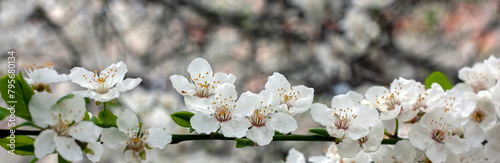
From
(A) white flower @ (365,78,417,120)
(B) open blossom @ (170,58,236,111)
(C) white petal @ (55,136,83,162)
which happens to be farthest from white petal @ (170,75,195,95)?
(A) white flower @ (365,78,417,120)

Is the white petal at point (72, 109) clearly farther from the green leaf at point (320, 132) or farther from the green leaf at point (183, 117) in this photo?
the green leaf at point (320, 132)

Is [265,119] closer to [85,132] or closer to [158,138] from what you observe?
[158,138]

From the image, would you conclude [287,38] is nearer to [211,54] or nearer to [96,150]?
[211,54]

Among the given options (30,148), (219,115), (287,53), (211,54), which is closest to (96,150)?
(30,148)

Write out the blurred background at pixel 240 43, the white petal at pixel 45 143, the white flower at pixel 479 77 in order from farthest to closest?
the blurred background at pixel 240 43
the white flower at pixel 479 77
the white petal at pixel 45 143

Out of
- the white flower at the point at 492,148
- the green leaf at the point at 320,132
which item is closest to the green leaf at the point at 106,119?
the green leaf at the point at 320,132

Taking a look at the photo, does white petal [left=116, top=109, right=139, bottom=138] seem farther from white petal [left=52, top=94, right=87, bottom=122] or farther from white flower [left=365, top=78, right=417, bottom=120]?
white flower [left=365, top=78, right=417, bottom=120]
